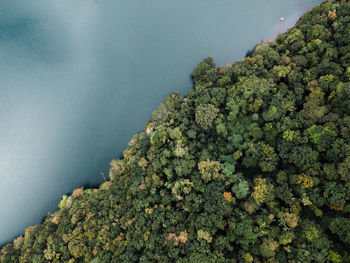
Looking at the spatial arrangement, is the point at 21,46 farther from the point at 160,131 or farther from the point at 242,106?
the point at 242,106

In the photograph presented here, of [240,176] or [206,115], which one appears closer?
[240,176]

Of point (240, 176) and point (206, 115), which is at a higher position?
point (206, 115)

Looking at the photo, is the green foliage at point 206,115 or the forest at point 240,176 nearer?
the forest at point 240,176

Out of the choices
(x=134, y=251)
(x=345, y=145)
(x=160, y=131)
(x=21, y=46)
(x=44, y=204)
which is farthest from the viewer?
(x=21, y=46)

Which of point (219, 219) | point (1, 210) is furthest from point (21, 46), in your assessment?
point (219, 219)

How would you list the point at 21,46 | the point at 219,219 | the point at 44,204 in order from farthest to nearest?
the point at 21,46 → the point at 44,204 → the point at 219,219

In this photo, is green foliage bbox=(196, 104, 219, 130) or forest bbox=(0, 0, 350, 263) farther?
green foliage bbox=(196, 104, 219, 130)

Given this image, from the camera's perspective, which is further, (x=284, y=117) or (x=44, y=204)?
(x=44, y=204)

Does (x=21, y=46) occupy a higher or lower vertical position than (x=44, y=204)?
higher
